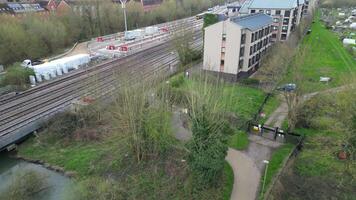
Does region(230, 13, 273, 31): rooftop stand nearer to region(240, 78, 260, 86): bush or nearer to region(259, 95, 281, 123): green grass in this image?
region(240, 78, 260, 86): bush

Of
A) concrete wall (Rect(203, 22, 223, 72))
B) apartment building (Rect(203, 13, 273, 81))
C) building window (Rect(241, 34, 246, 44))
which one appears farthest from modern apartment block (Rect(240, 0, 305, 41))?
concrete wall (Rect(203, 22, 223, 72))

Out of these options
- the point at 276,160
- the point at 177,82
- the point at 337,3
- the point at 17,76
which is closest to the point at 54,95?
the point at 17,76

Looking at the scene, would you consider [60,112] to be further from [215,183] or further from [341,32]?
[341,32]

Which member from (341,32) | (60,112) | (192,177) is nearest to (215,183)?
(192,177)

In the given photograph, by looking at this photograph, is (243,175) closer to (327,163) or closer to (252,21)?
(327,163)

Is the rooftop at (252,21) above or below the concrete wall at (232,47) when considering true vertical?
above

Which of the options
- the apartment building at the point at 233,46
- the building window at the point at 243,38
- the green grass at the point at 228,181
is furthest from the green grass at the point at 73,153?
the building window at the point at 243,38

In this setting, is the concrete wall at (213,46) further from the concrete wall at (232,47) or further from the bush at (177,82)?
the bush at (177,82)
